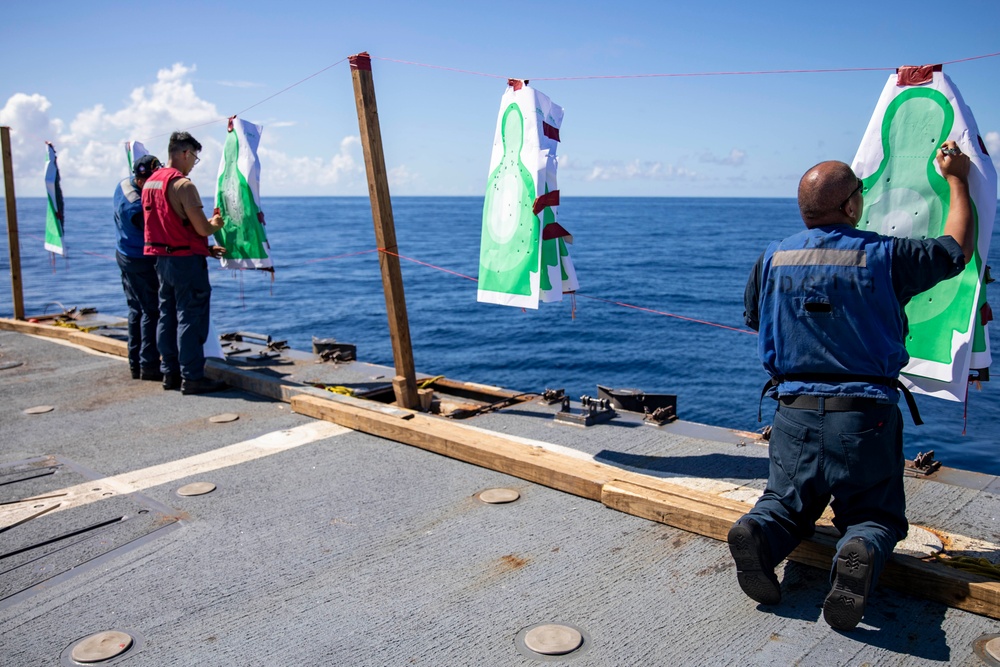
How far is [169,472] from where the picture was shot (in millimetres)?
5039

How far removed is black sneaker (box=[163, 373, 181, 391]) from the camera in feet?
24.0

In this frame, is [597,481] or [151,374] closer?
[597,481]

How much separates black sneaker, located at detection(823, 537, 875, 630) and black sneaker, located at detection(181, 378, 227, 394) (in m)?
5.90

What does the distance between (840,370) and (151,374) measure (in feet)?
21.9

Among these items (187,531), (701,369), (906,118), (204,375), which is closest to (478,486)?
(187,531)

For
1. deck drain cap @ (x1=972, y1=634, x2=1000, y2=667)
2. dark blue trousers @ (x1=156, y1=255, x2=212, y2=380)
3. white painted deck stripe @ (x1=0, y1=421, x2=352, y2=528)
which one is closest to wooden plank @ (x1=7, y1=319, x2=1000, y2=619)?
deck drain cap @ (x1=972, y1=634, x2=1000, y2=667)

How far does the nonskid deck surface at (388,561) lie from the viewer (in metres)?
3.01

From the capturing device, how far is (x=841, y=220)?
3.26 m

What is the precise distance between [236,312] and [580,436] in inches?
913

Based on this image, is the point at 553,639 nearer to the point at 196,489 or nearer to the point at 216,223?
the point at 196,489

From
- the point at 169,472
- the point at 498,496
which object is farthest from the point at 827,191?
the point at 169,472

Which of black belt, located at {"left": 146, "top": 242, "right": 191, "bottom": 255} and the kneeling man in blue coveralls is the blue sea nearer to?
the kneeling man in blue coveralls

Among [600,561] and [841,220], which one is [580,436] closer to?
[600,561]

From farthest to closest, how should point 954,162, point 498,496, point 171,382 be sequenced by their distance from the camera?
1. point 171,382
2. point 498,496
3. point 954,162
